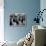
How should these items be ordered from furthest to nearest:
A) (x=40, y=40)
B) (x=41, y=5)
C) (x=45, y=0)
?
(x=41, y=5)
(x=45, y=0)
(x=40, y=40)

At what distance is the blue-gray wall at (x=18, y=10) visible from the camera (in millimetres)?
4957

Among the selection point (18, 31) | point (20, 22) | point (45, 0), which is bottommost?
point (18, 31)

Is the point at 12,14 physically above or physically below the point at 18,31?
above

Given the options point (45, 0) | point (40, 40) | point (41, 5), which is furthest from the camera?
point (41, 5)

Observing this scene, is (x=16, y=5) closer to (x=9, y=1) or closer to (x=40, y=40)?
(x=9, y=1)

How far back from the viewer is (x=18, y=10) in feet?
16.4

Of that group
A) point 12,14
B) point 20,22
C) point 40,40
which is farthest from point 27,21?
point 40,40

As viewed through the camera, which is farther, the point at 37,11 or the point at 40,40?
the point at 37,11

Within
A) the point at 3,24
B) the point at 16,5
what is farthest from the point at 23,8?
the point at 3,24

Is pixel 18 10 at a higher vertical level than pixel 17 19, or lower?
higher

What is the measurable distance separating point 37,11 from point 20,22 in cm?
75

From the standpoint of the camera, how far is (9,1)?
16.2ft

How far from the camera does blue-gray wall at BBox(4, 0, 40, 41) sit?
4957 millimetres

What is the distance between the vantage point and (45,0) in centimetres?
445
